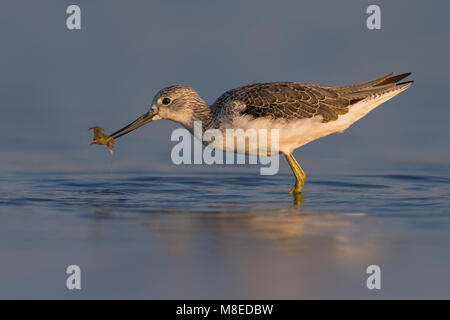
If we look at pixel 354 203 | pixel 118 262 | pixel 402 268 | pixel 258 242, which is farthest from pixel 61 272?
pixel 354 203

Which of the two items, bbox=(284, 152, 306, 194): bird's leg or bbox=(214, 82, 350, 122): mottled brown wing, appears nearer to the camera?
bbox=(214, 82, 350, 122): mottled brown wing

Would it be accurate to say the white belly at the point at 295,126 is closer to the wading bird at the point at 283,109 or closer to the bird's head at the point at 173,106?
the wading bird at the point at 283,109

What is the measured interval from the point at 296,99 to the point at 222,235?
3875mm

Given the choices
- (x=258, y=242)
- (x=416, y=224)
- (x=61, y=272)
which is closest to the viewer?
(x=61, y=272)

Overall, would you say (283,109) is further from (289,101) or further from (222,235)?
(222,235)

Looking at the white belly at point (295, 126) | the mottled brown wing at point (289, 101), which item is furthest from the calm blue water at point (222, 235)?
the mottled brown wing at point (289, 101)

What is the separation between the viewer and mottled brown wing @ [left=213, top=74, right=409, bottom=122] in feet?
39.4

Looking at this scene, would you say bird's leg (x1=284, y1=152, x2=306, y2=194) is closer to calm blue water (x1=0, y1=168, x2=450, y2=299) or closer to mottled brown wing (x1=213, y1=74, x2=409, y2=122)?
calm blue water (x1=0, y1=168, x2=450, y2=299)

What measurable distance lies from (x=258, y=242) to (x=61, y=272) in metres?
2.21

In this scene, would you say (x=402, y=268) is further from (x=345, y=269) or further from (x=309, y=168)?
(x=309, y=168)

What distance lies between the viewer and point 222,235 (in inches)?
356

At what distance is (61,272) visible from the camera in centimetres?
752

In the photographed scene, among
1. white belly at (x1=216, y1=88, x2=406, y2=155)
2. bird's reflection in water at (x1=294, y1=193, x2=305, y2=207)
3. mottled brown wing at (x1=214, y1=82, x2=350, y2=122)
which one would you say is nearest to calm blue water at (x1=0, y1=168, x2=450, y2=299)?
bird's reflection in water at (x1=294, y1=193, x2=305, y2=207)

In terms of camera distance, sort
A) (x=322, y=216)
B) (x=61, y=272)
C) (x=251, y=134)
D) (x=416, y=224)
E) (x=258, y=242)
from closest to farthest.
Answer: (x=61, y=272), (x=258, y=242), (x=416, y=224), (x=322, y=216), (x=251, y=134)
